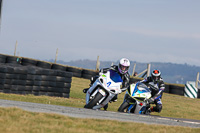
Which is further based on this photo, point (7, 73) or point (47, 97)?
point (47, 97)

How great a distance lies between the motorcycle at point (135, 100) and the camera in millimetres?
11227

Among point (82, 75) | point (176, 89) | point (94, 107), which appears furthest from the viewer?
point (82, 75)

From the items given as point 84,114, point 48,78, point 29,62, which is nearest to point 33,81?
point 48,78

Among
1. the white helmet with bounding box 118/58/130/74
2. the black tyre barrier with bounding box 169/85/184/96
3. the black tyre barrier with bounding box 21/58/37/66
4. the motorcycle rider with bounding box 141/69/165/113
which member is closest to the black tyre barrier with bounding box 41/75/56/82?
the motorcycle rider with bounding box 141/69/165/113

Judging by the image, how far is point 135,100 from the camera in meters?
11.2

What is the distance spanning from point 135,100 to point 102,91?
117 cm

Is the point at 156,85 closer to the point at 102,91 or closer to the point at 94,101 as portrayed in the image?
the point at 102,91

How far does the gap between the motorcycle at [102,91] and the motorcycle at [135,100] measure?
1.95 feet

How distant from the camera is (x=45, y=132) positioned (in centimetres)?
575

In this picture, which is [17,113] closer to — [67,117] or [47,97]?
[67,117]

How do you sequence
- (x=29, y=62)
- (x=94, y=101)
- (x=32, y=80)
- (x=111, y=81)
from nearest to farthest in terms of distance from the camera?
(x=94, y=101), (x=111, y=81), (x=32, y=80), (x=29, y=62)

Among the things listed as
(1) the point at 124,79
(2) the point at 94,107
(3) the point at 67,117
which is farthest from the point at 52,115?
(1) the point at 124,79

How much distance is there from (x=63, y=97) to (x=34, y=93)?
4.94 feet

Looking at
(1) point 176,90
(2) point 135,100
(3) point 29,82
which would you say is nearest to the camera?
(2) point 135,100
